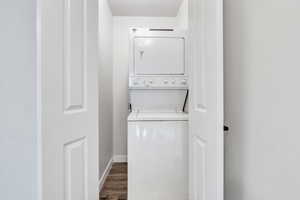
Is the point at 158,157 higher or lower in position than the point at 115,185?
higher

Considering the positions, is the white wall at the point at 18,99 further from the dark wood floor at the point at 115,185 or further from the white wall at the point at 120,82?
the white wall at the point at 120,82

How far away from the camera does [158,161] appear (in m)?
2.13

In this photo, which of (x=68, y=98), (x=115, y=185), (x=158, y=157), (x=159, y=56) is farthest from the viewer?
(x=115, y=185)

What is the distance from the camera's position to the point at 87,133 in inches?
54.4

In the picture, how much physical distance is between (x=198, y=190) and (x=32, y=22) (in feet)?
4.34

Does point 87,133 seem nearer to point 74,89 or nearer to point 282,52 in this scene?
point 74,89

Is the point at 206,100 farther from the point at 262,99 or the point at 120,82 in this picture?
the point at 120,82

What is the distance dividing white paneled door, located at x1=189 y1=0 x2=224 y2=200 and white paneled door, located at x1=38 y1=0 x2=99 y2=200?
26.2 inches

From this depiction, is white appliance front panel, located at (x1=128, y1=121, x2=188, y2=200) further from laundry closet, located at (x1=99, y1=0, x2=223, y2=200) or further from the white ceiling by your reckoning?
the white ceiling

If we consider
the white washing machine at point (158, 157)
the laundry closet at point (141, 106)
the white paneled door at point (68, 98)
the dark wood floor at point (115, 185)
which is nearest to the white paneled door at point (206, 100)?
the laundry closet at point (141, 106)

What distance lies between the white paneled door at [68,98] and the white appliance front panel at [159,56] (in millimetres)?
1026

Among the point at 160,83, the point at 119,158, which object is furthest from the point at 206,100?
the point at 119,158

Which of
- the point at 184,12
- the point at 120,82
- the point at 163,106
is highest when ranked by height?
the point at 184,12

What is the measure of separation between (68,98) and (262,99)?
3.03 feet
